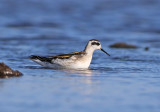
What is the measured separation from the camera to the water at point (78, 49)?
832 cm

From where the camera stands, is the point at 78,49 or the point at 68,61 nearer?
the point at 68,61

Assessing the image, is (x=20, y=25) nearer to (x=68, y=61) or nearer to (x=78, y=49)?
(x=78, y=49)

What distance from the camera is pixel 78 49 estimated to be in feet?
60.3

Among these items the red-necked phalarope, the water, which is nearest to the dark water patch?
the water

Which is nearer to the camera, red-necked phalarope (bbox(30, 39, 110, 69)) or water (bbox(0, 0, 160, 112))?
water (bbox(0, 0, 160, 112))

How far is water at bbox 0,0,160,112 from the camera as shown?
8.32 meters

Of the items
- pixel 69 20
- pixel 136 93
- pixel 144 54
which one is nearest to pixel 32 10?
pixel 69 20

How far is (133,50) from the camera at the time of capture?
706 inches

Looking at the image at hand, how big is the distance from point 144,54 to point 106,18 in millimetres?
12715

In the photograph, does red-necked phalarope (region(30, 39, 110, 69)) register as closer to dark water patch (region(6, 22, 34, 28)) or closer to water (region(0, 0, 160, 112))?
water (region(0, 0, 160, 112))

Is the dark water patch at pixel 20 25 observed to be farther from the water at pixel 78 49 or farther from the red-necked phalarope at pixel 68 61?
the red-necked phalarope at pixel 68 61

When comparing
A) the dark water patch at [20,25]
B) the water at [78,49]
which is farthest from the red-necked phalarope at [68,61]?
the dark water patch at [20,25]

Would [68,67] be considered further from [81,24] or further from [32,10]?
[32,10]

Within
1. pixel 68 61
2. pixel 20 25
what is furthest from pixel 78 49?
pixel 20 25
